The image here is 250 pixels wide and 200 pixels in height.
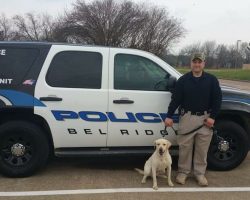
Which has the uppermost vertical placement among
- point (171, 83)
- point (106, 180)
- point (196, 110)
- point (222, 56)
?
point (171, 83)

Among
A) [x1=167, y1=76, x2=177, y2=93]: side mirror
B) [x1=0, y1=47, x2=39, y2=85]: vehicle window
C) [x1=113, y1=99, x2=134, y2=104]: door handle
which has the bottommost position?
[x1=113, y1=99, x2=134, y2=104]: door handle

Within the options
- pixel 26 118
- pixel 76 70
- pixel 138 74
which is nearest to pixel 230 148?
pixel 138 74

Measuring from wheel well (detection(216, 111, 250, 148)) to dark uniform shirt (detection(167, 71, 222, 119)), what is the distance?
529 mm

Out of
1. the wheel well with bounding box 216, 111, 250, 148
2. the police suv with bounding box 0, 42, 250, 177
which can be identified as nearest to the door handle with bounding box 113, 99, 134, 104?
the police suv with bounding box 0, 42, 250, 177

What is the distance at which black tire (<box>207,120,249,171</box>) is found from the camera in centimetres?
652

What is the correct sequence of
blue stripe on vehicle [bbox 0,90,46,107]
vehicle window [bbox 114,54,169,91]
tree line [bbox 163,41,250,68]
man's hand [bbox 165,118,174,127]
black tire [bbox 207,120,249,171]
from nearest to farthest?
blue stripe on vehicle [bbox 0,90,46,107] → man's hand [bbox 165,118,174,127] → vehicle window [bbox 114,54,169,91] → black tire [bbox 207,120,249,171] → tree line [bbox 163,41,250,68]

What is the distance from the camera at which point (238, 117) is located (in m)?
6.72

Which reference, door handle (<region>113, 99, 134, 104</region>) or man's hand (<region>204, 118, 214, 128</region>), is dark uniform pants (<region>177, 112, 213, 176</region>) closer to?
man's hand (<region>204, 118, 214, 128</region>)

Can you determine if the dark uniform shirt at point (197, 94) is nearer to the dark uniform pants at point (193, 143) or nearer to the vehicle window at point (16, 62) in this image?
the dark uniform pants at point (193, 143)

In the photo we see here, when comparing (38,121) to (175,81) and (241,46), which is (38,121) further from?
(241,46)

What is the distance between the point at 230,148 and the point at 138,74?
70.9 inches

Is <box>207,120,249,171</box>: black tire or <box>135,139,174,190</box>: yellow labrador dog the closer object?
<box>135,139,174,190</box>: yellow labrador dog

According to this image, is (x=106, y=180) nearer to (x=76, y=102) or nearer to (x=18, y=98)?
(x=76, y=102)

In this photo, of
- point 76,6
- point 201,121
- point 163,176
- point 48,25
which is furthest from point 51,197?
point 48,25
